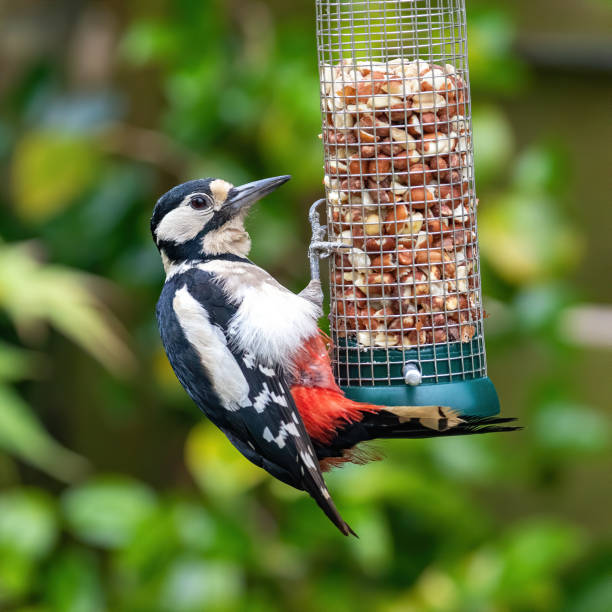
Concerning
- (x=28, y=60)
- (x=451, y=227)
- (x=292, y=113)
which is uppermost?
(x=28, y=60)

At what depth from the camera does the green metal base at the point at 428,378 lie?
2.55m

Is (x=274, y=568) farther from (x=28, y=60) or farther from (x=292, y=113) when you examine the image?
(x=28, y=60)

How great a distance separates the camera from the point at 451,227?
8.97 ft

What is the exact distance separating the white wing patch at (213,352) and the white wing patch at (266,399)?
0.02 metres

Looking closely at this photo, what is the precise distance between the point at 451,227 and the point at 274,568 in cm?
172

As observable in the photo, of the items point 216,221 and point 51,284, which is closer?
point 216,221

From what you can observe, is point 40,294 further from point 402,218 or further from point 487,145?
point 487,145

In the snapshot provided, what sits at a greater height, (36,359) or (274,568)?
(36,359)

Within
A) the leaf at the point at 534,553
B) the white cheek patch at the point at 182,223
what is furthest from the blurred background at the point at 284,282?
the white cheek patch at the point at 182,223

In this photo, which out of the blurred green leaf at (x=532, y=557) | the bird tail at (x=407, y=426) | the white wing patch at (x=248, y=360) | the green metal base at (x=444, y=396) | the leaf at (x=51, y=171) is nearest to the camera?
the bird tail at (x=407, y=426)

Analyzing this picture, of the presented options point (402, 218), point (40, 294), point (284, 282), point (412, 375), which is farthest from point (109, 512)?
point (402, 218)

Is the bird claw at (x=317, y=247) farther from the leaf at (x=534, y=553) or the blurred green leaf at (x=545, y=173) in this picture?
the leaf at (x=534, y=553)

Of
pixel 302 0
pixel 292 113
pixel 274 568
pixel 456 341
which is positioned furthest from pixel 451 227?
pixel 302 0

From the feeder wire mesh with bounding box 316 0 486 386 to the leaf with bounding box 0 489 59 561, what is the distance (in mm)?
1653
